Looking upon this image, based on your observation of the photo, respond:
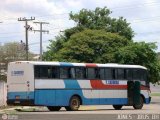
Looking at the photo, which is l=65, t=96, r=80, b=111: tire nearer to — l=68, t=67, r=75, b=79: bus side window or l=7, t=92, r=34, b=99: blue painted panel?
l=68, t=67, r=75, b=79: bus side window

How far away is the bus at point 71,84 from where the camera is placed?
104 feet

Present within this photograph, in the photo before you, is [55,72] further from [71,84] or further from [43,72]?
[71,84]

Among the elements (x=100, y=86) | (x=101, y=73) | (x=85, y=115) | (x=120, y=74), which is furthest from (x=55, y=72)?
(x=85, y=115)

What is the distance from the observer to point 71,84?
33.6 meters

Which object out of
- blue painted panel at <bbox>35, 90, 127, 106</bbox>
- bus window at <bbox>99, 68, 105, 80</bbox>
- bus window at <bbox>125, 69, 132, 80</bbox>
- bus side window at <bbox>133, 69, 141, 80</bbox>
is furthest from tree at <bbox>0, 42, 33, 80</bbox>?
blue painted panel at <bbox>35, 90, 127, 106</bbox>

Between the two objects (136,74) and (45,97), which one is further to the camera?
(136,74)

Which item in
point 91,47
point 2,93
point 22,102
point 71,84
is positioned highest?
point 91,47

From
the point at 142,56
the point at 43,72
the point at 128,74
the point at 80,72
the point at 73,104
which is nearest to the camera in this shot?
the point at 43,72

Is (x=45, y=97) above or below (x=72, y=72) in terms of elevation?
below

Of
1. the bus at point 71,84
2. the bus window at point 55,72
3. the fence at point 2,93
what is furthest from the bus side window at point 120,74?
the fence at point 2,93

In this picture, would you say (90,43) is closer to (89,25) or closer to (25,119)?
(89,25)

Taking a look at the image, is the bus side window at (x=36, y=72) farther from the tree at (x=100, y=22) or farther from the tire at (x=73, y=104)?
the tree at (x=100, y=22)

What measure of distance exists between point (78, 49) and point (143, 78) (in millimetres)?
15301

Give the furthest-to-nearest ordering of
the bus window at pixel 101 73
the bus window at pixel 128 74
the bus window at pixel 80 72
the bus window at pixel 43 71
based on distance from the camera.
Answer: the bus window at pixel 128 74 → the bus window at pixel 101 73 → the bus window at pixel 80 72 → the bus window at pixel 43 71
